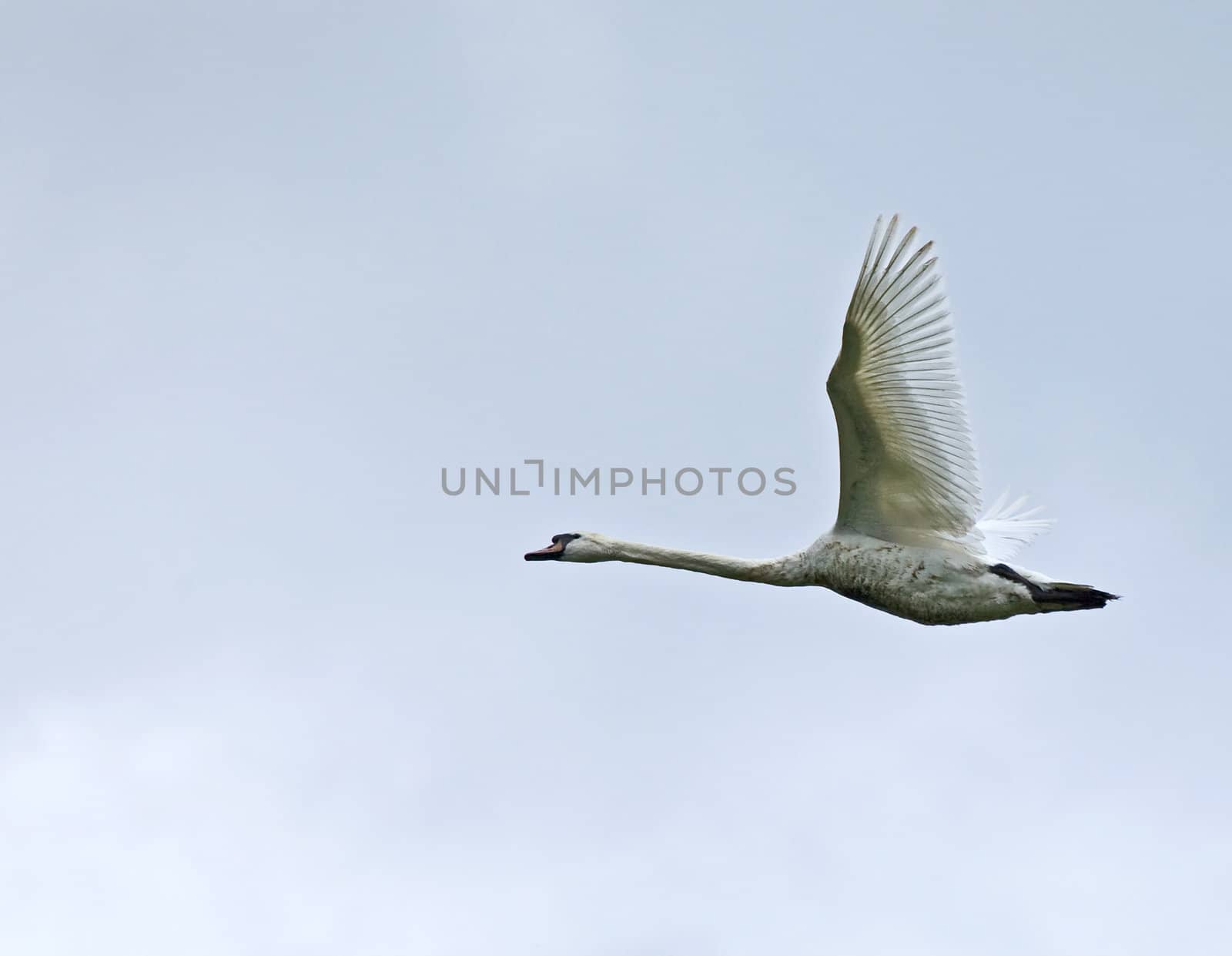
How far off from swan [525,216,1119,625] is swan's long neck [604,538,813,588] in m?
A: 0.02

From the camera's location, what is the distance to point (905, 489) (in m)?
15.6

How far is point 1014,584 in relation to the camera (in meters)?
15.4

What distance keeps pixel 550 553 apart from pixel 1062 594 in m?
5.16

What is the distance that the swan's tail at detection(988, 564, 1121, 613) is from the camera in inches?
604

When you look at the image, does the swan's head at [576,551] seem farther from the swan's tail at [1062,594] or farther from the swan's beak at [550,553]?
the swan's tail at [1062,594]

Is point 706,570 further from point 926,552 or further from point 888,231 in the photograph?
point 888,231

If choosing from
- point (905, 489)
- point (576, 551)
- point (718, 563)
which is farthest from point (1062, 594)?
point (576, 551)

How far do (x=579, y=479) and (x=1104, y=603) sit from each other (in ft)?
19.1

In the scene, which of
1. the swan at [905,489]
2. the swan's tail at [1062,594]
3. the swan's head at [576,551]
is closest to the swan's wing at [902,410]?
the swan at [905,489]

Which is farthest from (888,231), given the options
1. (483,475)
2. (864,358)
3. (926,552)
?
(483,475)

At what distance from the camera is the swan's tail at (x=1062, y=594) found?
1534 cm

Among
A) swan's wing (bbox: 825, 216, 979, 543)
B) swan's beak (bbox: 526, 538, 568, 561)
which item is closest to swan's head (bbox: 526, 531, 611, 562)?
swan's beak (bbox: 526, 538, 568, 561)

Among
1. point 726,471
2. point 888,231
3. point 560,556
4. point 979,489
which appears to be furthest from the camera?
point 726,471

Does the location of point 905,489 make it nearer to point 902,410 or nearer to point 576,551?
point 902,410
